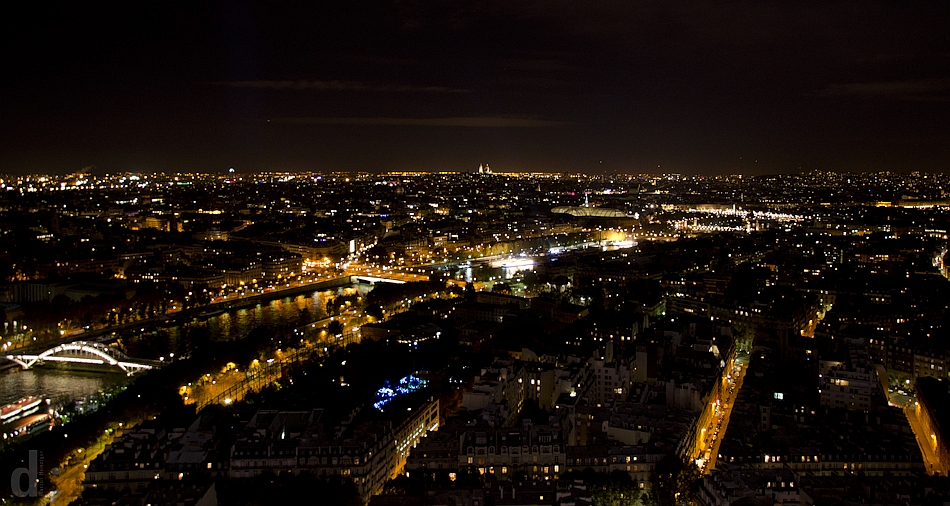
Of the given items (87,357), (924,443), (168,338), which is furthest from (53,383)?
(924,443)

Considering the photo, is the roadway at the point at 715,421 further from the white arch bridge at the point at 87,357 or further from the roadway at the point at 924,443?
the white arch bridge at the point at 87,357

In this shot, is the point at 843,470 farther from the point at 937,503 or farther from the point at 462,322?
the point at 462,322

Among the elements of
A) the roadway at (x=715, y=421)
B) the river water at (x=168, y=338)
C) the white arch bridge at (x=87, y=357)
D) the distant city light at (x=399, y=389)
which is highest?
the distant city light at (x=399, y=389)

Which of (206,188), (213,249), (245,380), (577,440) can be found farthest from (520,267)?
(206,188)

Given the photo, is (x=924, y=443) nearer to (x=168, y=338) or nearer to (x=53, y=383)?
(x=53, y=383)

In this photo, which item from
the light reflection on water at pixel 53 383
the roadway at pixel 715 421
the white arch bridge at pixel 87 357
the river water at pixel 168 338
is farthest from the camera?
the white arch bridge at pixel 87 357

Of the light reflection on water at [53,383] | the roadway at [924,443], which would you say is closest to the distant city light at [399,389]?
the light reflection on water at [53,383]
